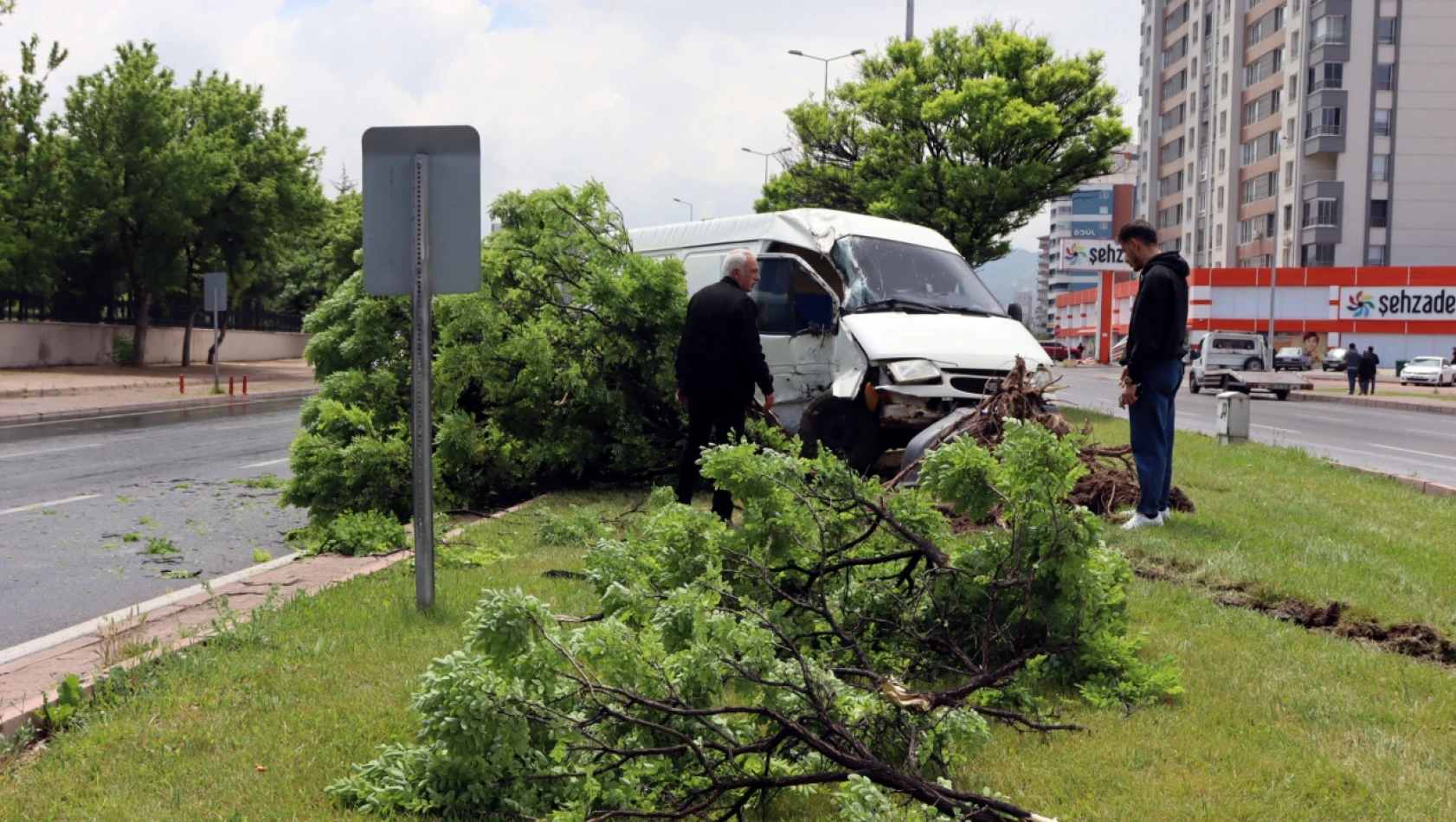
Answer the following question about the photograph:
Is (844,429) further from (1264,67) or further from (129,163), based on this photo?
(1264,67)

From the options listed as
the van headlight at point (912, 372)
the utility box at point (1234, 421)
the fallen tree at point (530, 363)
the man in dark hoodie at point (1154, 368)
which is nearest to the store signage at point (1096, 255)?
the utility box at point (1234, 421)

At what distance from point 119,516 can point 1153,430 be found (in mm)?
8325

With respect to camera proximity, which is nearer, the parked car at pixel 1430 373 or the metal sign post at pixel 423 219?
the metal sign post at pixel 423 219

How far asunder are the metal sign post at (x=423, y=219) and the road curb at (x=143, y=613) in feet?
3.73

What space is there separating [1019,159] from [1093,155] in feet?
5.12

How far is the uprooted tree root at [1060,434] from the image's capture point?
8.80 m

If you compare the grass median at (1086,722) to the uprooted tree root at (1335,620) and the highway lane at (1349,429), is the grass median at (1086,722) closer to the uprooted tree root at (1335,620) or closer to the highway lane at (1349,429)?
the uprooted tree root at (1335,620)

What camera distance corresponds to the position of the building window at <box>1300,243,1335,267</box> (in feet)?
233

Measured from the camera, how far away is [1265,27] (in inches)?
3061

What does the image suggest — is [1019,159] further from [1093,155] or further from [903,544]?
[903,544]

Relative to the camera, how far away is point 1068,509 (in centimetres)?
436

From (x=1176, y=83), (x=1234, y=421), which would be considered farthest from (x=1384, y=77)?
(x=1234, y=421)

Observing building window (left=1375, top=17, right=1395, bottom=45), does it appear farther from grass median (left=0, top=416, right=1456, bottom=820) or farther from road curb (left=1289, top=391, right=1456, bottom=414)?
grass median (left=0, top=416, right=1456, bottom=820)

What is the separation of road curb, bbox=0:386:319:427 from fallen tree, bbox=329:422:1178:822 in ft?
54.5
